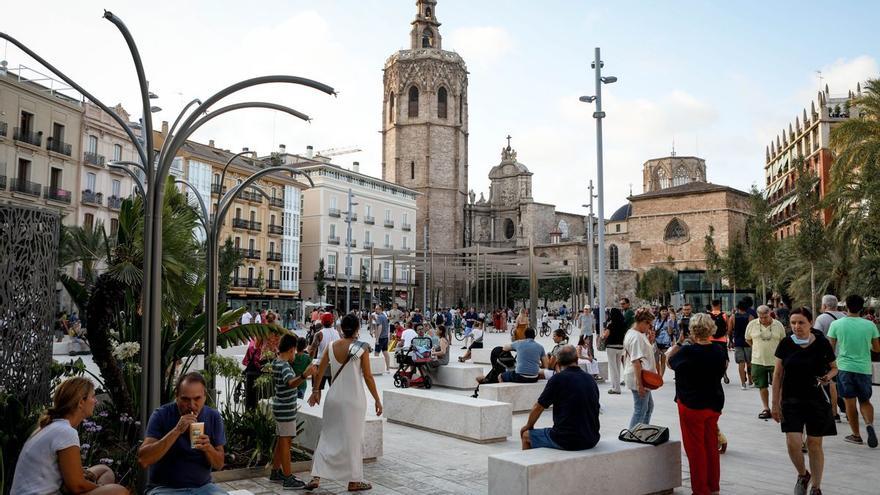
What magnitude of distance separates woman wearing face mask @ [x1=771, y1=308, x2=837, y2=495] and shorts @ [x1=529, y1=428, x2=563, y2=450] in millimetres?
1793

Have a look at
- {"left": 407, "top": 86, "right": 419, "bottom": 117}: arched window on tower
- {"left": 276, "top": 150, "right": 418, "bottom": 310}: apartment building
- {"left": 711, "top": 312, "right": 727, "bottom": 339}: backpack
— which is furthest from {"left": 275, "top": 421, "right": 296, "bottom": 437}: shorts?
{"left": 407, "top": 86, "right": 419, "bottom": 117}: arched window on tower

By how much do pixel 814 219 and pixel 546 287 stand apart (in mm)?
43192

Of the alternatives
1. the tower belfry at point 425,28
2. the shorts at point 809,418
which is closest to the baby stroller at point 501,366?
the shorts at point 809,418

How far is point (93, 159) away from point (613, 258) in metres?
52.6

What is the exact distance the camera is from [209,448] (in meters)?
3.92

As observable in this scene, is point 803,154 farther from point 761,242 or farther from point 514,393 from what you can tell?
point 514,393

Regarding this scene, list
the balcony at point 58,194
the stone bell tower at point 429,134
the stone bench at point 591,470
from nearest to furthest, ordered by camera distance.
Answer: the stone bench at point 591,470
the balcony at point 58,194
the stone bell tower at point 429,134

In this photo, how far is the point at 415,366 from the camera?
12.6m

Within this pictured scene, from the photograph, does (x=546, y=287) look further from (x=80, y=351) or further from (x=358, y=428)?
(x=358, y=428)

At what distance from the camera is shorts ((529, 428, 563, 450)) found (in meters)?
5.41

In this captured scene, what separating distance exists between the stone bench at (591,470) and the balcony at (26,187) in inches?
1258

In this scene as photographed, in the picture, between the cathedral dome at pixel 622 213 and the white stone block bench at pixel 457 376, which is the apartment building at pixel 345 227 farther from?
the white stone block bench at pixel 457 376

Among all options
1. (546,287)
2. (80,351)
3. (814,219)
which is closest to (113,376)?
(80,351)

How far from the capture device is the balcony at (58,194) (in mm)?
33688
